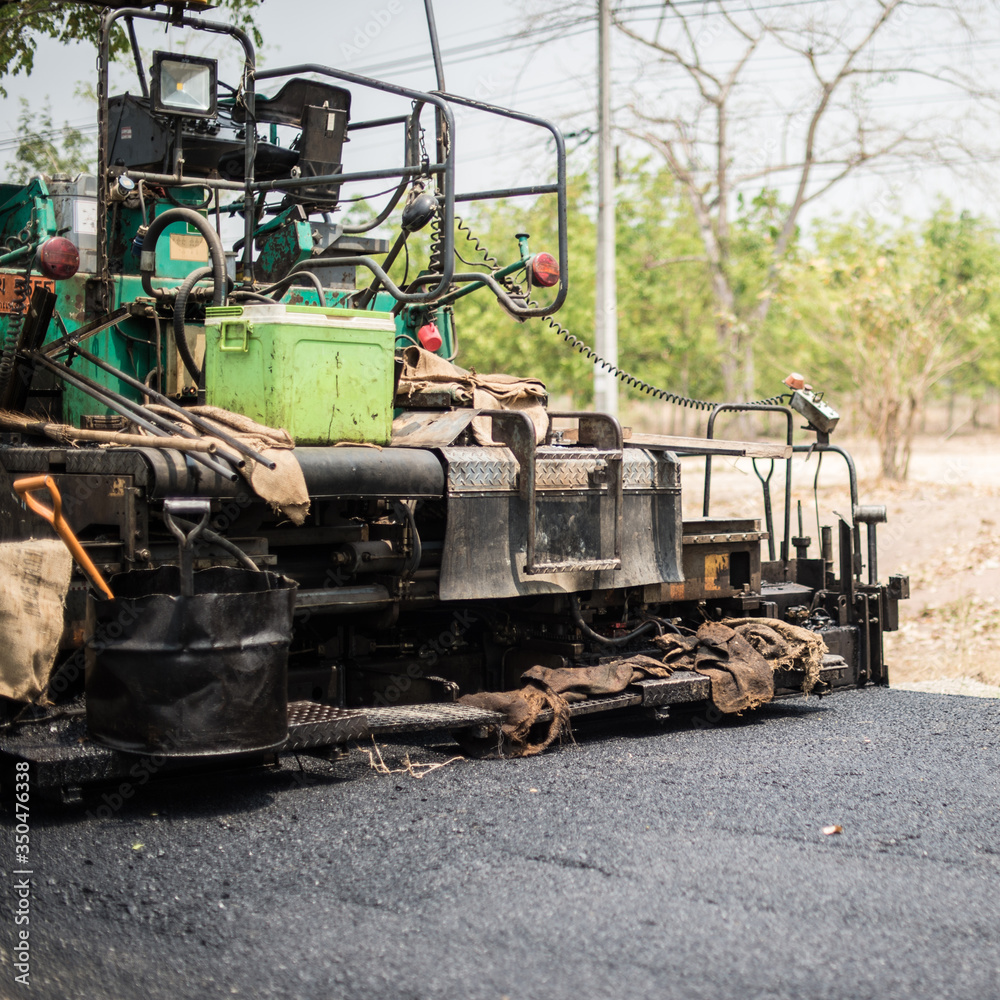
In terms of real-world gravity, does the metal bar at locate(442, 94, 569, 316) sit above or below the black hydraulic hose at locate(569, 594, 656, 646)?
above

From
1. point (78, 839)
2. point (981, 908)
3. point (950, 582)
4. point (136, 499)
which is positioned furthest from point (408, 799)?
point (950, 582)

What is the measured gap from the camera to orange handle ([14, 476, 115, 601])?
14.1 ft

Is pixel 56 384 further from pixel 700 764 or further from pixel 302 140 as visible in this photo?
pixel 700 764

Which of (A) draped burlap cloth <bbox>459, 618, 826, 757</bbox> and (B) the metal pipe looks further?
(A) draped burlap cloth <bbox>459, 618, 826, 757</bbox>

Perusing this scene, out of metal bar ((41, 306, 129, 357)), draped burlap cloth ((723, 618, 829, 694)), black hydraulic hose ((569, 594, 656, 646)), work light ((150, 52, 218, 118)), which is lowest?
draped burlap cloth ((723, 618, 829, 694))

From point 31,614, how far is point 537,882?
6.82 feet

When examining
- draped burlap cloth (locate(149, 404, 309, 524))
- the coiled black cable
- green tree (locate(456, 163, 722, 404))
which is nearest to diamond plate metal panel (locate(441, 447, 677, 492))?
draped burlap cloth (locate(149, 404, 309, 524))

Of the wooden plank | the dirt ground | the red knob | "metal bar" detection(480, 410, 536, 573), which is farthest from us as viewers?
the dirt ground

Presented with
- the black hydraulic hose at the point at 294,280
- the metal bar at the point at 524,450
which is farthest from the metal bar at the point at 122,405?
the metal bar at the point at 524,450

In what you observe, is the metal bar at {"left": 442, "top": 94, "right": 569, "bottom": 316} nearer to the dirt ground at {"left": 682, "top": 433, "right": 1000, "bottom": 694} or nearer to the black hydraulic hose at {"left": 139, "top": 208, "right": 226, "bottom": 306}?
the black hydraulic hose at {"left": 139, "top": 208, "right": 226, "bottom": 306}

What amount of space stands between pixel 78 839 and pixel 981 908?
2.85m

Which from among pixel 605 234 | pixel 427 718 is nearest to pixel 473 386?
pixel 427 718

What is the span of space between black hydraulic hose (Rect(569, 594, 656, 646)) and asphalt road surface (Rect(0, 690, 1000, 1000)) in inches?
26.7

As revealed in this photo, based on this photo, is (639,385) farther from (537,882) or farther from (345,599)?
(537,882)
